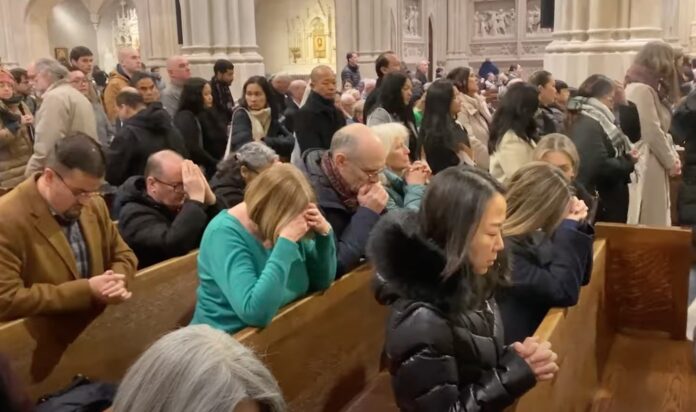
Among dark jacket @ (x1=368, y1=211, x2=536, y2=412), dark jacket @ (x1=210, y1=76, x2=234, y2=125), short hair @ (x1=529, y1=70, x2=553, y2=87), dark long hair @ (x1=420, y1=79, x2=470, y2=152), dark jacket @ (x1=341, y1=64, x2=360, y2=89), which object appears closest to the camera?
dark jacket @ (x1=368, y1=211, x2=536, y2=412)

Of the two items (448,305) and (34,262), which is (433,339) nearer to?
(448,305)

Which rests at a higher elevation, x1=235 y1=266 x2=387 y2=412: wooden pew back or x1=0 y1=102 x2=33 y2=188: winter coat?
x1=0 y1=102 x2=33 y2=188: winter coat

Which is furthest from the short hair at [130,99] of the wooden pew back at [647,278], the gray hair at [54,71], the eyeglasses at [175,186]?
the wooden pew back at [647,278]

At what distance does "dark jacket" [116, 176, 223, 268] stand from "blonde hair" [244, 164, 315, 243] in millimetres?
911

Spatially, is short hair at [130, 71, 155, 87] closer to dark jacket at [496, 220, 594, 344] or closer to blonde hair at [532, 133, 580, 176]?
blonde hair at [532, 133, 580, 176]

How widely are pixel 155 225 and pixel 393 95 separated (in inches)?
94.6

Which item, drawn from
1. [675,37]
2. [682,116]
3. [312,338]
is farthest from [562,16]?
[312,338]

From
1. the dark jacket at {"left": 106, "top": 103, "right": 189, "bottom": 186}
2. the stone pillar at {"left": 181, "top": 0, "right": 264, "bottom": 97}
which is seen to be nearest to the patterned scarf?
the dark jacket at {"left": 106, "top": 103, "right": 189, "bottom": 186}

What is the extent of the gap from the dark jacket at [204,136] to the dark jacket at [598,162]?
2.86m

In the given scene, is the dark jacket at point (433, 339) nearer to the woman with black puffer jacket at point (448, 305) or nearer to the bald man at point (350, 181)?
the woman with black puffer jacket at point (448, 305)

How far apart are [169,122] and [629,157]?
10.2 feet

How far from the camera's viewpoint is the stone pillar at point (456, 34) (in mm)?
21047

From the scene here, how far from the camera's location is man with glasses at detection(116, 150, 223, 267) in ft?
11.9

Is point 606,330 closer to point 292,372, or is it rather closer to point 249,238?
point 292,372
